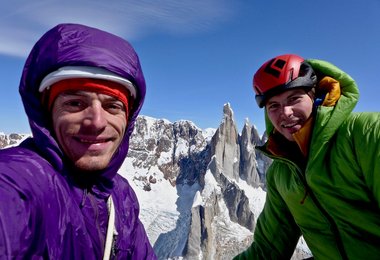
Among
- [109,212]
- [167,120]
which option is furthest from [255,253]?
[167,120]

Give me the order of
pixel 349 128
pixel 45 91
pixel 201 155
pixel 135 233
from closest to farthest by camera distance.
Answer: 1. pixel 45 91
2. pixel 135 233
3. pixel 349 128
4. pixel 201 155

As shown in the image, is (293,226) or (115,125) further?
(293,226)

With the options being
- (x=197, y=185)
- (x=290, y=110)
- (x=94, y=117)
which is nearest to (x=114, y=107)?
(x=94, y=117)

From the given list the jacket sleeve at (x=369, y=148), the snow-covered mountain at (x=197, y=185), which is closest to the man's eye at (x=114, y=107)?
the jacket sleeve at (x=369, y=148)

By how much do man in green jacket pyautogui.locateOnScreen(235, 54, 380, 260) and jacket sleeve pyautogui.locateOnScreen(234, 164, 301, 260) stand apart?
0.02 meters

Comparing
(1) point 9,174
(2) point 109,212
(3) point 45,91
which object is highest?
(3) point 45,91

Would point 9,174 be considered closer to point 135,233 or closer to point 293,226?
point 135,233

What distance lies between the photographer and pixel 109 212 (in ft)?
9.50

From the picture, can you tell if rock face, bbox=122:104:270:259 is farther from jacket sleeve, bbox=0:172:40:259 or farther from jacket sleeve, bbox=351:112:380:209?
jacket sleeve, bbox=0:172:40:259

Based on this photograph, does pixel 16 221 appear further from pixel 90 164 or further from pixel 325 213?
pixel 325 213

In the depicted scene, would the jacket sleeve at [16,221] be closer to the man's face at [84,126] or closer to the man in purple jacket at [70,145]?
the man in purple jacket at [70,145]

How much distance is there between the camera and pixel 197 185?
7219 inches

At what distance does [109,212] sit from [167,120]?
194 metres

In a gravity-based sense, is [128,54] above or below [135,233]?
above
